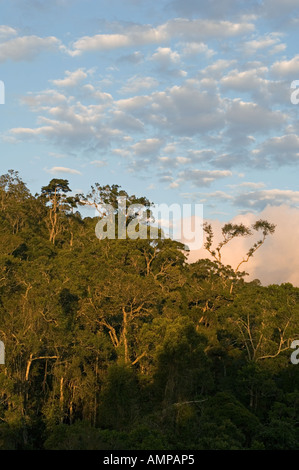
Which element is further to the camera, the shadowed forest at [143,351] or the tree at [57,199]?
the tree at [57,199]

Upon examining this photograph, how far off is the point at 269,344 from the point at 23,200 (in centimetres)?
4489

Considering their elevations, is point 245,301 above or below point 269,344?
above

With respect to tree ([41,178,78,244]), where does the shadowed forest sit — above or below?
below

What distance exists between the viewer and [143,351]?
117ft

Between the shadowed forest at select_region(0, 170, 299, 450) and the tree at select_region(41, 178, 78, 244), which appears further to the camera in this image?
the tree at select_region(41, 178, 78, 244)

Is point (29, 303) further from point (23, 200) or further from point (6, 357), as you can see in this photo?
point (23, 200)

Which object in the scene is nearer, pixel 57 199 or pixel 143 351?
pixel 143 351

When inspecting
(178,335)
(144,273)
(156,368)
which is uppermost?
(144,273)

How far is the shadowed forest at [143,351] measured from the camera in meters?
27.5

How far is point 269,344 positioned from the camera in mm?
40000

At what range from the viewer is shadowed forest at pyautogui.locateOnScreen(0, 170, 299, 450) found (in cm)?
2750

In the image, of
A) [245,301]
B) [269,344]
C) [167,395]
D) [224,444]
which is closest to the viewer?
[224,444]

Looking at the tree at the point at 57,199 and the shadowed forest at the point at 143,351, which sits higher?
the tree at the point at 57,199
